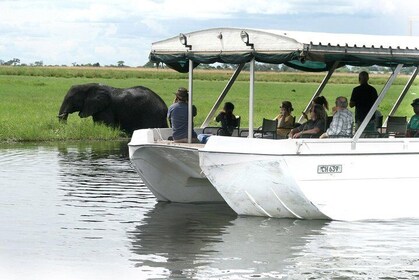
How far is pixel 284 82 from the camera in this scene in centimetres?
9206

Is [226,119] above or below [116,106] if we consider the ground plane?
above

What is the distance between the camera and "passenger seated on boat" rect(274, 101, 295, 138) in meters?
17.9

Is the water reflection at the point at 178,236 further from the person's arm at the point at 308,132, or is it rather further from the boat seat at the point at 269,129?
the person's arm at the point at 308,132

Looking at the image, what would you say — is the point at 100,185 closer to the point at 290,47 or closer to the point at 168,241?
the point at 168,241

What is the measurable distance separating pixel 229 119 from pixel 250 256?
4608mm

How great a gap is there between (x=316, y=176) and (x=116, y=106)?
21.8m

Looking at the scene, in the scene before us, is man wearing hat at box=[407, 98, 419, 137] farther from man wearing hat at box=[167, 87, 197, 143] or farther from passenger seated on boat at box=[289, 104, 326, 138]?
man wearing hat at box=[167, 87, 197, 143]

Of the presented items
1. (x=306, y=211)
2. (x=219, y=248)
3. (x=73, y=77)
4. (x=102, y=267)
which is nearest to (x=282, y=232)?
(x=306, y=211)

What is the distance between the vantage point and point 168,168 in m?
18.3

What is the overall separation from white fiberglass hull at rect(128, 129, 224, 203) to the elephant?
17146 mm

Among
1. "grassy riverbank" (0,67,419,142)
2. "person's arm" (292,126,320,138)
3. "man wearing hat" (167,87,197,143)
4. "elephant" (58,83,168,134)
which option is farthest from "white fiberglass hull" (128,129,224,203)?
"elephant" (58,83,168,134)

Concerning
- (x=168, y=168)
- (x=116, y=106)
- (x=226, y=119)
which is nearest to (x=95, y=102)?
(x=116, y=106)

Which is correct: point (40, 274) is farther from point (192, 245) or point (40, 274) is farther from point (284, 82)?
point (284, 82)

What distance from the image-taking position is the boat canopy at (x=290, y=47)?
1582 centimetres
